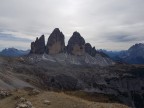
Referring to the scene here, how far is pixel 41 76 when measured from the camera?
643 ft

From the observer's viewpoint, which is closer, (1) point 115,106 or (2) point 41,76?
(1) point 115,106

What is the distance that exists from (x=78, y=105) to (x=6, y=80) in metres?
95.2

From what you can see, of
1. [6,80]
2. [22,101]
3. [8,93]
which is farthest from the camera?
[6,80]

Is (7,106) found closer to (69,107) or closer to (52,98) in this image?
(52,98)

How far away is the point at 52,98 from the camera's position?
109 feet

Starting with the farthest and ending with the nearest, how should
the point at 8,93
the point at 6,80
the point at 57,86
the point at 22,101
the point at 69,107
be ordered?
the point at 57,86 < the point at 6,80 < the point at 8,93 < the point at 22,101 < the point at 69,107

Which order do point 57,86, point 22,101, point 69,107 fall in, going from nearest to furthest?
point 69,107
point 22,101
point 57,86

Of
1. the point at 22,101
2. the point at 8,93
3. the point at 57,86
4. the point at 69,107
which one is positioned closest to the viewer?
the point at 69,107

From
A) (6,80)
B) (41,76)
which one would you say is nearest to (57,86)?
(41,76)

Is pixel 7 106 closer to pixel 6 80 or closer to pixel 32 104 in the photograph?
pixel 32 104

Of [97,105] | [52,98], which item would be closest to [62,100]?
[52,98]

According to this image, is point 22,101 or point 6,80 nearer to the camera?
point 22,101

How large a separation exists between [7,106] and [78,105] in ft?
26.4

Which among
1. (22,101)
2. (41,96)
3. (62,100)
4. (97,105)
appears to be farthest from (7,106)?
(97,105)
